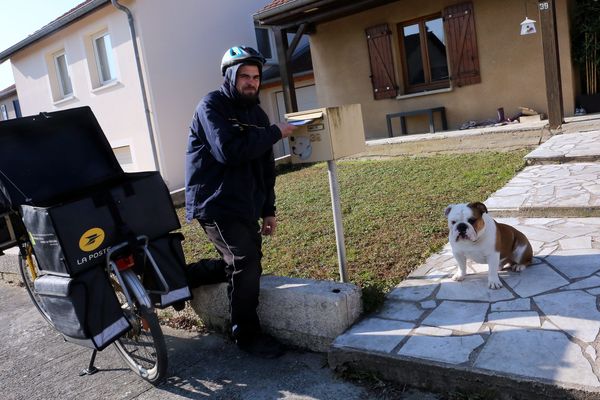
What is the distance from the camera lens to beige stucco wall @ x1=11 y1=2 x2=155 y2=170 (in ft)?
40.1

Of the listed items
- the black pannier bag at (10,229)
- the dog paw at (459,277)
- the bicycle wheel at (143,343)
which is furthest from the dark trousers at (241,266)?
the black pannier bag at (10,229)

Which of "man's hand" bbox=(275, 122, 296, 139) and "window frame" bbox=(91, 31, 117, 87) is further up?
"window frame" bbox=(91, 31, 117, 87)

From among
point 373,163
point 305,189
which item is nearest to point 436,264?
point 305,189

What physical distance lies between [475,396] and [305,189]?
592 centimetres

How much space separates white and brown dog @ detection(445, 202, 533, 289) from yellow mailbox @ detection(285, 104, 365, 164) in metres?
0.88

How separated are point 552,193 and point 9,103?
23.3 meters

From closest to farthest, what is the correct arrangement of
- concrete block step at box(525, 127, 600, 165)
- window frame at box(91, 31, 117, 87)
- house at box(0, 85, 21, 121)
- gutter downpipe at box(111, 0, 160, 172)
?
concrete block step at box(525, 127, 600, 165) → gutter downpipe at box(111, 0, 160, 172) → window frame at box(91, 31, 117, 87) → house at box(0, 85, 21, 121)

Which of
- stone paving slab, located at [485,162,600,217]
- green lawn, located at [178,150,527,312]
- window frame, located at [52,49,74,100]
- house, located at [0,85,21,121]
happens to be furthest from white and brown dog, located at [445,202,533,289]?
house, located at [0,85,21,121]

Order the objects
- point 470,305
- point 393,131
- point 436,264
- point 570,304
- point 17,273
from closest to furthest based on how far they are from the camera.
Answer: point 570,304, point 470,305, point 436,264, point 17,273, point 393,131

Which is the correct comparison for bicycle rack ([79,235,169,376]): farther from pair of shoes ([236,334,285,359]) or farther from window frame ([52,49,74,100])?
window frame ([52,49,74,100])

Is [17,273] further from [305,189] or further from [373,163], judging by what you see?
[373,163]

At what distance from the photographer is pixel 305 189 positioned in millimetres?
8305

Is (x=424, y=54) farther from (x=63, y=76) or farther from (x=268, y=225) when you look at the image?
(x=63, y=76)

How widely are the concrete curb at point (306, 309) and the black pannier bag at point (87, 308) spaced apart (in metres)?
0.89
